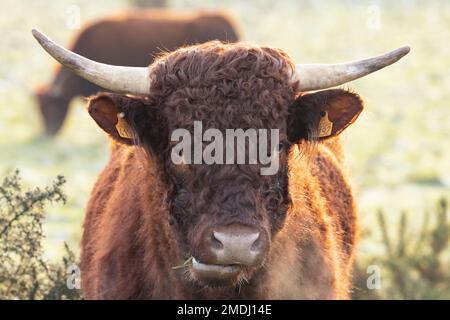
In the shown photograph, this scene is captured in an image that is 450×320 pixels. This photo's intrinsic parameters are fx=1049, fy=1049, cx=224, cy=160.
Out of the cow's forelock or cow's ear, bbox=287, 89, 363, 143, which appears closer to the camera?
the cow's forelock

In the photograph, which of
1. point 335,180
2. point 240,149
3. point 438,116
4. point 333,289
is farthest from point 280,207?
point 438,116

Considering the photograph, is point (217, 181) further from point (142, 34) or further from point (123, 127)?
point (142, 34)

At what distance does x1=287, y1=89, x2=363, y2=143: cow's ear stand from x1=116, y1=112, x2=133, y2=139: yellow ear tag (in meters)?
0.83

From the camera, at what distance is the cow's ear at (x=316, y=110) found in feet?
17.9

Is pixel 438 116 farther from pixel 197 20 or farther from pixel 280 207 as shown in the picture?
pixel 280 207

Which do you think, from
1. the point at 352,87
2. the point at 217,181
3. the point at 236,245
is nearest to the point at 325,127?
the point at 217,181

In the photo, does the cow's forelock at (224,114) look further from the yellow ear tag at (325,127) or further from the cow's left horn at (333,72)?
the yellow ear tag at (325,127)

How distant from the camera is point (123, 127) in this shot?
5.46m

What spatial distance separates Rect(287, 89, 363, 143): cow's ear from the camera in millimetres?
5445

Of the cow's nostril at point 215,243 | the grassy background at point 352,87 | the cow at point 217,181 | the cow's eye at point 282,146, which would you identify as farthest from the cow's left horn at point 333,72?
the cow's nostril at point 215,243

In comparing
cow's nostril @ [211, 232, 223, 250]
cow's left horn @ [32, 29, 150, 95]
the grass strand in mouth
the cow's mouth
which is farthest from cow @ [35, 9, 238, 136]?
cow's nostril @ [211, 232, 223, 250]

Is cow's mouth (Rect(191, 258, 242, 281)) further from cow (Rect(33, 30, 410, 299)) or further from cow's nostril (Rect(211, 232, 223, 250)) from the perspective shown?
cow's nostril (Rect(211, 232, 223, 250))

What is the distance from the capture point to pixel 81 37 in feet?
71.9
